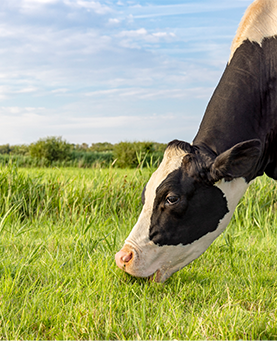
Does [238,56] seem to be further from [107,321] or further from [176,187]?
[107,321]

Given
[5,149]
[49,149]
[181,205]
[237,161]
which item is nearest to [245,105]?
[237,161]

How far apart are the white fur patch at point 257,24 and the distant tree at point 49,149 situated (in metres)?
15.6

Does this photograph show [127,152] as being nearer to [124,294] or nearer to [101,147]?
[101,147]

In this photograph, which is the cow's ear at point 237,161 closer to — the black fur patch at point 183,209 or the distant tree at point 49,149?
the black fur patch at point 183,209

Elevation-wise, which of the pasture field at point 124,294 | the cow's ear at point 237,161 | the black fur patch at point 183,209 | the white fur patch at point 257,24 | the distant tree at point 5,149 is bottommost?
the pasture field at point 124,294

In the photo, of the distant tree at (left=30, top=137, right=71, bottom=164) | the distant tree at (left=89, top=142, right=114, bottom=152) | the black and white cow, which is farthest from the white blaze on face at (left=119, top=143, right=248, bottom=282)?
the distant tree at (left=89, top=142, right=114, bottom=152)

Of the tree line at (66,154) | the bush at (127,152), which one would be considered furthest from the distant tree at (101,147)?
the bush at (127,152)

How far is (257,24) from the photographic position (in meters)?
3.05

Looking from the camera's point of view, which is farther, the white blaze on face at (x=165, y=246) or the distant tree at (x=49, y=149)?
the distant tree at (x=49, y=149)

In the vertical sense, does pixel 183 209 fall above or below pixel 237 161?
below

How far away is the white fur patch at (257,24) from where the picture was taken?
3.01 m

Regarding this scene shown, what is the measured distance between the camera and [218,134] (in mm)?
2672

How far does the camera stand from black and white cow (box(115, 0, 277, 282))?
2.54 meters

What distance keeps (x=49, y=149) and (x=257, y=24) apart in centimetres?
1583
